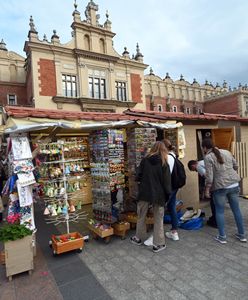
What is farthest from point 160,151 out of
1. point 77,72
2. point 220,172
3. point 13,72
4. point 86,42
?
point 13,72

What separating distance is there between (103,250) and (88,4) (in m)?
19.2

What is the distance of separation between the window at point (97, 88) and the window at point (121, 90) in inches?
52.3

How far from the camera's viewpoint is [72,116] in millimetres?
3574

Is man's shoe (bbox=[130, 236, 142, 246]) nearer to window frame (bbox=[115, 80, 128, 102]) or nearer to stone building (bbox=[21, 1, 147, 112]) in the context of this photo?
stone building (bbox=[21, 1, 147, 112])

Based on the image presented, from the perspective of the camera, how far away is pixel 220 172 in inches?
135

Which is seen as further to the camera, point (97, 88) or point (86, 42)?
point (97, 88)

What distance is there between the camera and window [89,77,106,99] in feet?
54.2

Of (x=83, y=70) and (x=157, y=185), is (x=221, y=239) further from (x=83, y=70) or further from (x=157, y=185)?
(x=83, y=70)

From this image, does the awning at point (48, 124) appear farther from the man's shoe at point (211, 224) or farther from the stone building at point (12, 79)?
the stone building at point (12, 79)

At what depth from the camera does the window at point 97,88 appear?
54.2ft

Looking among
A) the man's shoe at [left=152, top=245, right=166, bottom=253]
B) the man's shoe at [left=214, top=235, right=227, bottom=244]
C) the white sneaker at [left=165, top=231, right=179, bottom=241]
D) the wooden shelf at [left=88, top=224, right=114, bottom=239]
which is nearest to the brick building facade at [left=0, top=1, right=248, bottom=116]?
the wooden shelf at [left=88, top=224, right=114, bottom=239]

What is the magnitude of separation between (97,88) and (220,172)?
585 inches

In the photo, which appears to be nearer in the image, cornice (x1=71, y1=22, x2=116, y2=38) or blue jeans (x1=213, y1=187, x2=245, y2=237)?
blue jeans (x1=213, y1=187, x2=245, y2=237)

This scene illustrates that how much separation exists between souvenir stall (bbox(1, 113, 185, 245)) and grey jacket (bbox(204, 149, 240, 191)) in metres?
1.31
